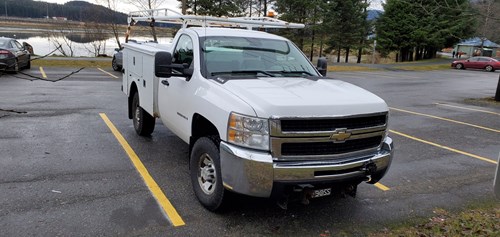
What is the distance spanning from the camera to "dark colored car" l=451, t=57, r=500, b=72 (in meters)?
36.4

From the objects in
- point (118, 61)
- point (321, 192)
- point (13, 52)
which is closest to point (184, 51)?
point (321, 192)

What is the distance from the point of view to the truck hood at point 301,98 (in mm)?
3529

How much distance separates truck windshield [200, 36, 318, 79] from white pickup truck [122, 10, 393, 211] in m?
0.01

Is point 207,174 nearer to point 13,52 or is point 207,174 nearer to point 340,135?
point 340,135

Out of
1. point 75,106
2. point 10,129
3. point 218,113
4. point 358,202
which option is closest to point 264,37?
point 218,113

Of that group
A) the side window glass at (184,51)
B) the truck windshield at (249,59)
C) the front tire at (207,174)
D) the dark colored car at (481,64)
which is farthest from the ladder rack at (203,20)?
the dark colored car at (481,64)

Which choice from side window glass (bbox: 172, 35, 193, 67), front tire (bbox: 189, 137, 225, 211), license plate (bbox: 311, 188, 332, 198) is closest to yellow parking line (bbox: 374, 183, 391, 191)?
license plate (bbox: 311, 188, 332, 198)

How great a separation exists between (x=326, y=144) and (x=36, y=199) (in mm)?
3250

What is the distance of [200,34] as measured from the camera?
17.2 ft

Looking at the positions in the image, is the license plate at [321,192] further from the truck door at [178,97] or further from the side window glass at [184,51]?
the side window glass at [184,51]

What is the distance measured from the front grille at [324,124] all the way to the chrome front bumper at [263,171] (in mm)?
313

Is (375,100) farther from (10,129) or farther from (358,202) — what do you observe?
(10,129)

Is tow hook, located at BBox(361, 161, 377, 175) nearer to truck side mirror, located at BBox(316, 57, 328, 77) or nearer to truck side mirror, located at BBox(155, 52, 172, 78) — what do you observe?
truck side mirror, located at BBox(316, 57, 328, 77)

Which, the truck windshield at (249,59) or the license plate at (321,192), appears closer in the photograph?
the license plate at (321,192)
